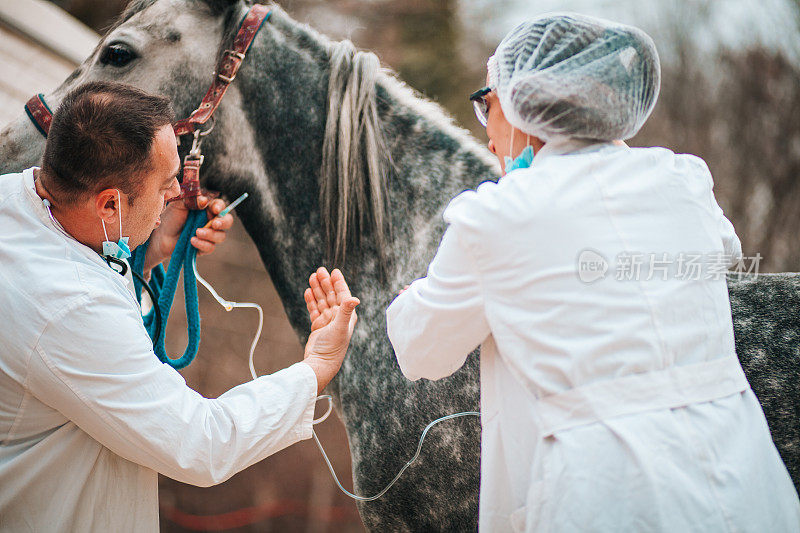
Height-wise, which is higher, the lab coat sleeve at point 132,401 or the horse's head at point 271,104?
the horse's head at point 271,104

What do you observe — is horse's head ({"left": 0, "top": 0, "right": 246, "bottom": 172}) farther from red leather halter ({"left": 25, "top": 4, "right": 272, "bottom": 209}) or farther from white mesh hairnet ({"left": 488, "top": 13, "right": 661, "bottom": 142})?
white mesh hairnet ({"left": 488, "top": 13, "right": 661, "bottom": 142})

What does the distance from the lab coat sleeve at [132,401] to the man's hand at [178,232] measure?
721 mm

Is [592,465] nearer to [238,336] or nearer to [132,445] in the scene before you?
[132,445]

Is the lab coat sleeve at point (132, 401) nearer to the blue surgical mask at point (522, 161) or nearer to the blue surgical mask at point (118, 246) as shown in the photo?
the blue surgical mask at point (118, 246)

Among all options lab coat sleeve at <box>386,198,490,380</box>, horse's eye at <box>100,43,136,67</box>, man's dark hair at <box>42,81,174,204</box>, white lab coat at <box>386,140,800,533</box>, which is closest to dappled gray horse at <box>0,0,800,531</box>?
horse's eye at <box>100,43,136,67</box>

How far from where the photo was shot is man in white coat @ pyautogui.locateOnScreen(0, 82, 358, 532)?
1.28 m

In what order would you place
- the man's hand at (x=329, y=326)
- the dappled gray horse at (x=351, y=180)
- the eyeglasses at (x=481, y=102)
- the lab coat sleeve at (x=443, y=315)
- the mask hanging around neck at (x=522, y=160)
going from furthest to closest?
the dappled gray horse at (x=351, y=180) → the man's hand at (x=329, y=326) → the eyeglasses at (x=481, y=102) → the mask hanging around neck at (x=522, y=160) → the lab coat sleeve at (x=443, y=315)

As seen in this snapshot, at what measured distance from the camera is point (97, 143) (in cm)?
133

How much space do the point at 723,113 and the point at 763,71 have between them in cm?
57

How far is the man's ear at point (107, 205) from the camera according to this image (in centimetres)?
138

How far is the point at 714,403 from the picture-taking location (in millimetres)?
1180

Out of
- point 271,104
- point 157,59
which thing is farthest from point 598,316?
point 157,59

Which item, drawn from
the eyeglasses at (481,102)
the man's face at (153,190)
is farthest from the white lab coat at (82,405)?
the eyeglasses at (481,102)

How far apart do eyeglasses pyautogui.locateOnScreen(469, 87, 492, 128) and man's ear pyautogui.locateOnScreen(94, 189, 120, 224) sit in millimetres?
907
